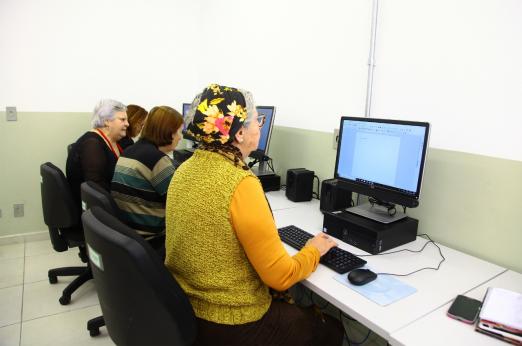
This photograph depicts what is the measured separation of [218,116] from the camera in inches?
44.6

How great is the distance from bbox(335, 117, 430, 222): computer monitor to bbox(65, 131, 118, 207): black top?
1.47m

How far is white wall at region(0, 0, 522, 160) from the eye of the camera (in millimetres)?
1423

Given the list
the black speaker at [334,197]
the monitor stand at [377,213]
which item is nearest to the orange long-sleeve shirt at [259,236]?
the monitor stand at [377,213]

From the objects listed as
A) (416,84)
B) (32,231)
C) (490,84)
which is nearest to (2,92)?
(32,231)

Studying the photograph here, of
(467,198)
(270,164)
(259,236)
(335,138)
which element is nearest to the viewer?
(259,236)

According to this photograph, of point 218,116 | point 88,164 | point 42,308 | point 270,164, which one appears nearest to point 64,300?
point 42,308

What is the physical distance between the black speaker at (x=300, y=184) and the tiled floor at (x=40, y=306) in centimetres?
134

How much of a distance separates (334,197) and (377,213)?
0.28 m

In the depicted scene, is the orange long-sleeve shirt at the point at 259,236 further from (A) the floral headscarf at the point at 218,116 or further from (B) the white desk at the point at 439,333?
(B) the white desk at the point at 439,333

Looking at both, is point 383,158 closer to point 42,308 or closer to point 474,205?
point 474,205

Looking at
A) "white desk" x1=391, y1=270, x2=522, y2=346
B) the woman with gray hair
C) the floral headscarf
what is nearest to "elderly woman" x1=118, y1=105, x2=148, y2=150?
the woman with gray hair

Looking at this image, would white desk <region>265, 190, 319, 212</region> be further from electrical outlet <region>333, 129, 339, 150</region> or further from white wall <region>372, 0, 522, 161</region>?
white wall <region>372, 0, 522, 161</region>

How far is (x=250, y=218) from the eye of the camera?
1071 millimetres

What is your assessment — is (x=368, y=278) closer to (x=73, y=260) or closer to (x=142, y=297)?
(x=142, y=297)
